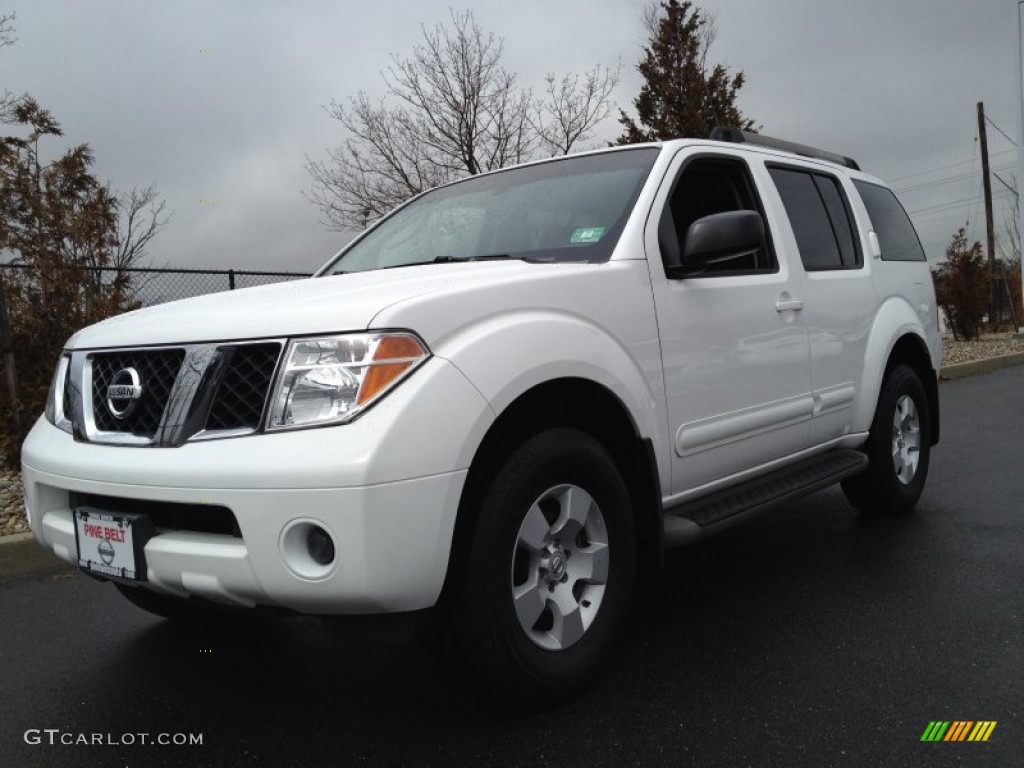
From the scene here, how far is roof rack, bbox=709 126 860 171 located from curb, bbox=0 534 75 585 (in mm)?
3933

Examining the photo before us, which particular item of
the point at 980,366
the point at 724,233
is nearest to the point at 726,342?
the point at 724,233

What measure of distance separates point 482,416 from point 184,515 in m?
0.87

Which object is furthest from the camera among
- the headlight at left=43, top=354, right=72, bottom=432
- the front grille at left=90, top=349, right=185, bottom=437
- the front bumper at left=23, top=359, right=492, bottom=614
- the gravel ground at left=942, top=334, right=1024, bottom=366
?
the gravel ground at left=942, top=334, right=1024, bottom=366

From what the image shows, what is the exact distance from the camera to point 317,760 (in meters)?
2.32

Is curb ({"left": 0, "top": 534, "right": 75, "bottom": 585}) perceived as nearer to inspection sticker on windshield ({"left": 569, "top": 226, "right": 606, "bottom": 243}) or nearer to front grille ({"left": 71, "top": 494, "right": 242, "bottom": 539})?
front grille ({"left": 71, "top": 494, "right": 242, "bottom": 539})

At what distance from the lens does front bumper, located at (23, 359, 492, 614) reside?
2021mm

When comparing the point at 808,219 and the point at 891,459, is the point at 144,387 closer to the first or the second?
the point at 808,219

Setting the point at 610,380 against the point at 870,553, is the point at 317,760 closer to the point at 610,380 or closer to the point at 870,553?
the point at 610,380

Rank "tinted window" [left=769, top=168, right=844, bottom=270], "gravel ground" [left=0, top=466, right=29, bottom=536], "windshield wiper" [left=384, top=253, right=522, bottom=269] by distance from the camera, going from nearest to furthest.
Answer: "windshield wiper" [left=384, top=253, right=522, bottom=269] < "tinted window" [left=769, top=168, right=844, bottom=270] < "gravel ground" [left=0, top=466, right=29, bottom=536]

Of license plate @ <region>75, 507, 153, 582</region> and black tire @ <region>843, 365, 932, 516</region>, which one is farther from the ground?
license plate @ <region>75, 507, 153, 582</region>

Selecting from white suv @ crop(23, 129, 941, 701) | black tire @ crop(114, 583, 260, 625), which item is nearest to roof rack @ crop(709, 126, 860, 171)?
white suv @ crop(23, 129, 941, 701)

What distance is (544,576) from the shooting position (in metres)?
2.49

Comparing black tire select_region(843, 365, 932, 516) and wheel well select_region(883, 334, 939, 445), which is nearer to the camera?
black tire select_region(843, 365, 932, 516)

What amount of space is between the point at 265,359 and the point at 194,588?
0.63m
